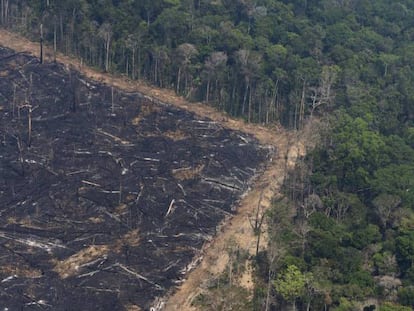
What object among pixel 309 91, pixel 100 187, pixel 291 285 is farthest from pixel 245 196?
pixel 309 91

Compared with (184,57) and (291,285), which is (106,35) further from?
(291,285)

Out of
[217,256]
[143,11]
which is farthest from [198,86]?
[217,256]

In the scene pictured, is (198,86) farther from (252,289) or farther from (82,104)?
(252,289)

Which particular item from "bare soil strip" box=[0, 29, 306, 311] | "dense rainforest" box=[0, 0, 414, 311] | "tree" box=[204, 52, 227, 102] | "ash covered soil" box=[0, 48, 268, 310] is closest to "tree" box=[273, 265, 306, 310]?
"dense rainforest" box=[0, 0, 414, 311]

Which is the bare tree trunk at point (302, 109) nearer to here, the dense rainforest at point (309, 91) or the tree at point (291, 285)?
the dense rainforest at point (309, 91)

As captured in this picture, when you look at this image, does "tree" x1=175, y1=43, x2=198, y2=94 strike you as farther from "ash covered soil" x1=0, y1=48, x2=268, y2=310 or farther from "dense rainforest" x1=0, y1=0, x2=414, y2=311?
"ash covered soil" x1=0, y1=48, x2=268, y2=310

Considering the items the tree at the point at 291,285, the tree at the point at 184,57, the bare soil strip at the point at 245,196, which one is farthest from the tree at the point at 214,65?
the tree at the point at 291,285
